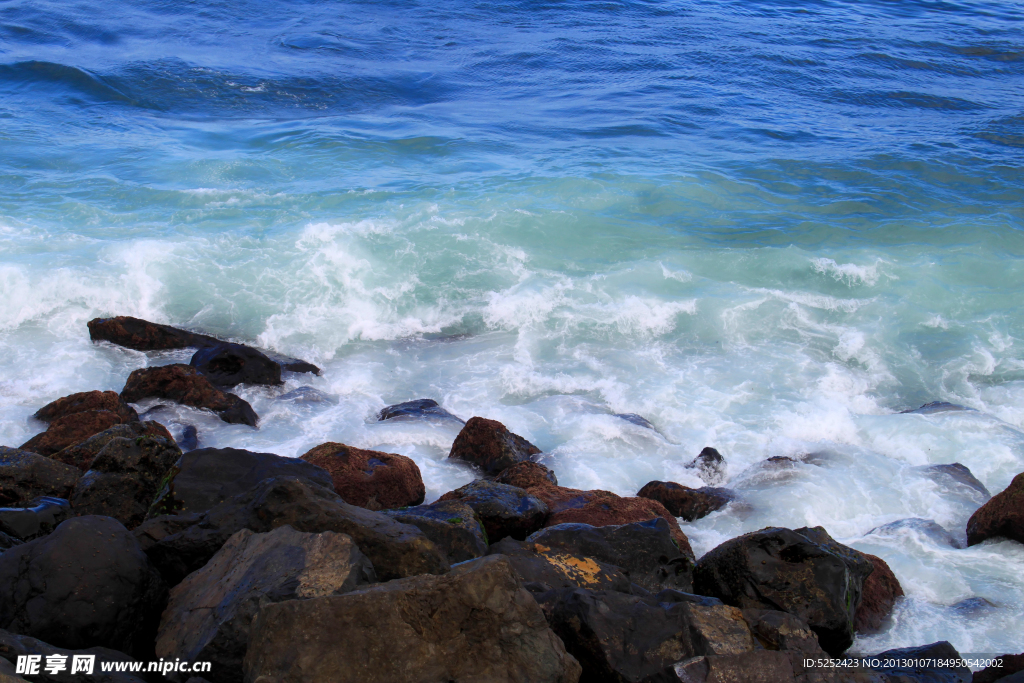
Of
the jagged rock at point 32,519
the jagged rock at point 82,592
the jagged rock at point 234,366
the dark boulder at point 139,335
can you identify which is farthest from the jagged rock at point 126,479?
the dark boulder at point 139,335

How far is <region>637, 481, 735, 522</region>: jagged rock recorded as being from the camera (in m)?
6.21

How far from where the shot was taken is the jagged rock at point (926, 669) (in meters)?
3.89

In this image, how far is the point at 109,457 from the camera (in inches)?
199

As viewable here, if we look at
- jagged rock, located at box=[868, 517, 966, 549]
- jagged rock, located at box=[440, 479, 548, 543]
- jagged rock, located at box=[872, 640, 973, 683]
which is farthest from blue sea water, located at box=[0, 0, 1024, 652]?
jagged rock, located at box=[440, 479, 548, 543]

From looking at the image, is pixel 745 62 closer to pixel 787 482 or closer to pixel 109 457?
pixel 787 482

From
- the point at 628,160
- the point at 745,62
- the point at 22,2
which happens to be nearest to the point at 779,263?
the point at 628,160

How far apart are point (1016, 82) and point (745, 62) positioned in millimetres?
6471

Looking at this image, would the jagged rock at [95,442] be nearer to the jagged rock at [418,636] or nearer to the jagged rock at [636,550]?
the jagged rock at [636,550]

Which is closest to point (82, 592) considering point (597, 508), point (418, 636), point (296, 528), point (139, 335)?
point (296, 528)

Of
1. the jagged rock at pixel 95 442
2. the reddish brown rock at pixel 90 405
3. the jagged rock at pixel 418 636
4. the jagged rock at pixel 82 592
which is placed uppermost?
the jagged rock at pixel 418 636

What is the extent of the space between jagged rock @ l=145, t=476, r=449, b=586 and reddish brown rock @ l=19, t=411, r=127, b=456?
2.85m

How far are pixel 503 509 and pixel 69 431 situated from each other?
3.85 meters

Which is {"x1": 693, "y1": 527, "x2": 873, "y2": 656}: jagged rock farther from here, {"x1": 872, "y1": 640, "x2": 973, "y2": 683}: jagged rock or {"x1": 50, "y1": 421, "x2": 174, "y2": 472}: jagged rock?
{"x1": 50, "y1": 421, "x2": 174, "y2": 472}: jagged rock

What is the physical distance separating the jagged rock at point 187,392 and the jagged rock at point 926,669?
18.8 ft
